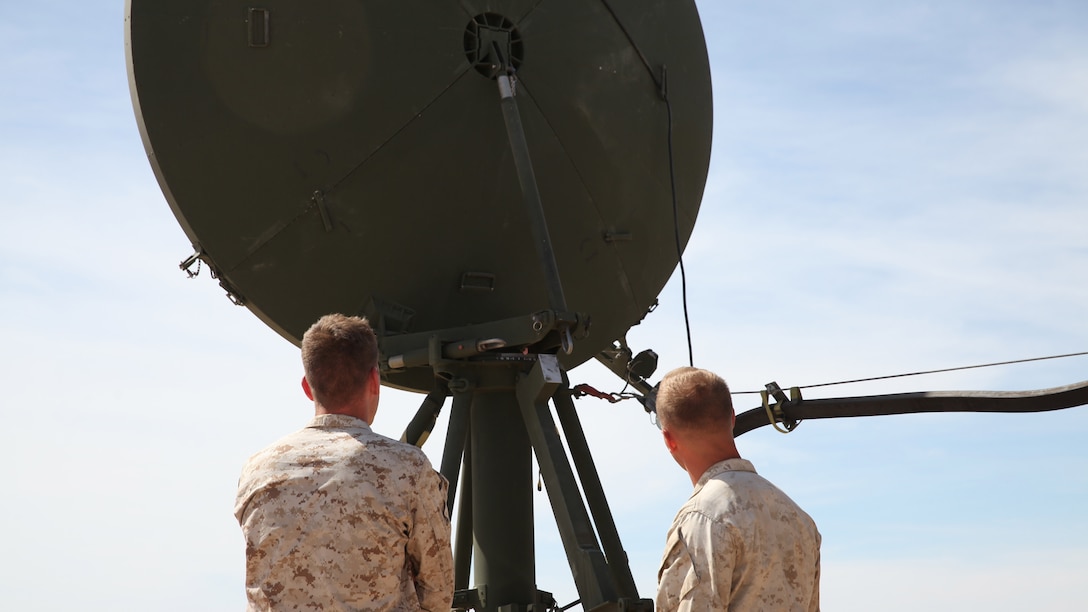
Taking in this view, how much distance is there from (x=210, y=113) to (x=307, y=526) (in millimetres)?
4492

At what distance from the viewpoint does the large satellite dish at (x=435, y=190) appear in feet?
24.0

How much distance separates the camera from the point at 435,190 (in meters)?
7.70

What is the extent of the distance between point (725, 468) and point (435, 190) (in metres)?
4.38

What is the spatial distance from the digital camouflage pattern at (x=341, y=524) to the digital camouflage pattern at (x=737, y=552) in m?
0.78

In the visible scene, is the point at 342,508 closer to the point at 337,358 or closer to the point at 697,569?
the point at 337,358

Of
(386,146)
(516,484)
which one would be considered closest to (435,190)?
(386,146)

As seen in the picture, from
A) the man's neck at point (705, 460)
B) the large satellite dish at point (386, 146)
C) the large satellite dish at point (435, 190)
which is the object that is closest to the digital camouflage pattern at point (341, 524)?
the man's neck at point (705, 460)

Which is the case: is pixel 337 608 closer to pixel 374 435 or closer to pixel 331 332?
pixel 374 435

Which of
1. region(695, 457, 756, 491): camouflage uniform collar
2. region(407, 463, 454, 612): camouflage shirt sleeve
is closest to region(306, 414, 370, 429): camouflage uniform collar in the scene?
region(407, 463, 454, 612): camouflage shirt sleeve

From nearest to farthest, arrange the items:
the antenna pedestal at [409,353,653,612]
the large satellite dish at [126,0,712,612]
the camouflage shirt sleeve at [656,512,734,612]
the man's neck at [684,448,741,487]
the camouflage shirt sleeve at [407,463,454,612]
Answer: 1. the camouflage shirt sleeve at [656,512,734,612]
2. the camouflage shirt sleeve at [407,463,454,612]
3. the man's neck at [684,448,741,487]
4. the antenna pedestal at [409,353,653,612]
5. the large satellite dish at [126,0,712,612]

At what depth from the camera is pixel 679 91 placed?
29.4 ft

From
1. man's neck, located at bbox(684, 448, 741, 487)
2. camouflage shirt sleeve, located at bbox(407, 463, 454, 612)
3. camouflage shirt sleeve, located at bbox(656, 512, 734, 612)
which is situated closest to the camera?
camouflage shirt sleeve, located at bbox(656, 512, 734, 612)

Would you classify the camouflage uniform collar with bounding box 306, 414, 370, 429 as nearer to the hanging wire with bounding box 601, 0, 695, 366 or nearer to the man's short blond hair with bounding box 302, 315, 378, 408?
the man's short blond hair with bounding box 302, 315, 378, 408

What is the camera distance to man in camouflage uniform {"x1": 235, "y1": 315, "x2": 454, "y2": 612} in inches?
139
